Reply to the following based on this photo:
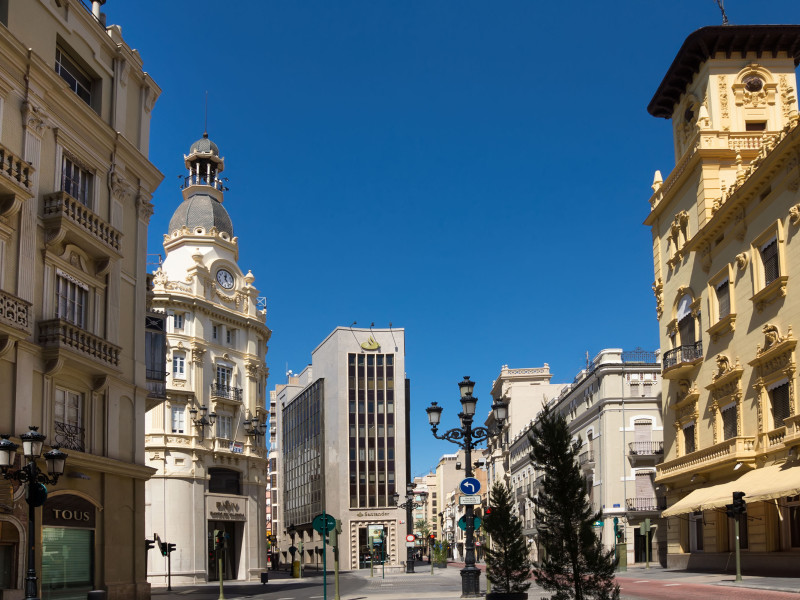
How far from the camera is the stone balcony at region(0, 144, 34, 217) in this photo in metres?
20.7

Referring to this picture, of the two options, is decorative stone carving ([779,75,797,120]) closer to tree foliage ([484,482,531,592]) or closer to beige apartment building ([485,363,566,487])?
tree foliage ([484,482,531,592])

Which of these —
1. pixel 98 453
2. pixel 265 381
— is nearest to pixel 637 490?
pixel 265 381

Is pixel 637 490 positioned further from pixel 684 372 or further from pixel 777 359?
pixel 777 359

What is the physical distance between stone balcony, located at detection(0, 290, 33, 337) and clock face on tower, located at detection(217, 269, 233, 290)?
1521 inches

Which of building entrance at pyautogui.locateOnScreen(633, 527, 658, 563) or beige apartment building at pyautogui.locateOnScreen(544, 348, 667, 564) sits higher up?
beige apartment building at pyautogui.locateOnScreen(544, 348, 667, 564)

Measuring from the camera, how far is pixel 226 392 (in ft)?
191

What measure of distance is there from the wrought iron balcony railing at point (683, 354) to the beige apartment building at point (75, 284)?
78.1ft

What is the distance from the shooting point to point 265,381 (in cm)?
6372

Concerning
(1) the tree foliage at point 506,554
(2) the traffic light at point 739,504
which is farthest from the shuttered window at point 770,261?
(1) the tree foliage at point 506,554

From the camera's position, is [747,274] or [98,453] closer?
[98,453]

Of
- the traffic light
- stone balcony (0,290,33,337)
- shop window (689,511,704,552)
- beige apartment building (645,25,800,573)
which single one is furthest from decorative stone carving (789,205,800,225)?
stone balcony (0,290,33,337)

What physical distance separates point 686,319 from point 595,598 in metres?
30.6

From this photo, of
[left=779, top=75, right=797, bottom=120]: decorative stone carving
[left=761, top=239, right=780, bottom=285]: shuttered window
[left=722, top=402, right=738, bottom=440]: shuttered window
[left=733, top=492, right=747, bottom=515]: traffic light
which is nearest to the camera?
[left=733, top=492, right=747, bottom=515]: traffic light

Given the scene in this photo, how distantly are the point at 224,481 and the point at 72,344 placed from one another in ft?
118
